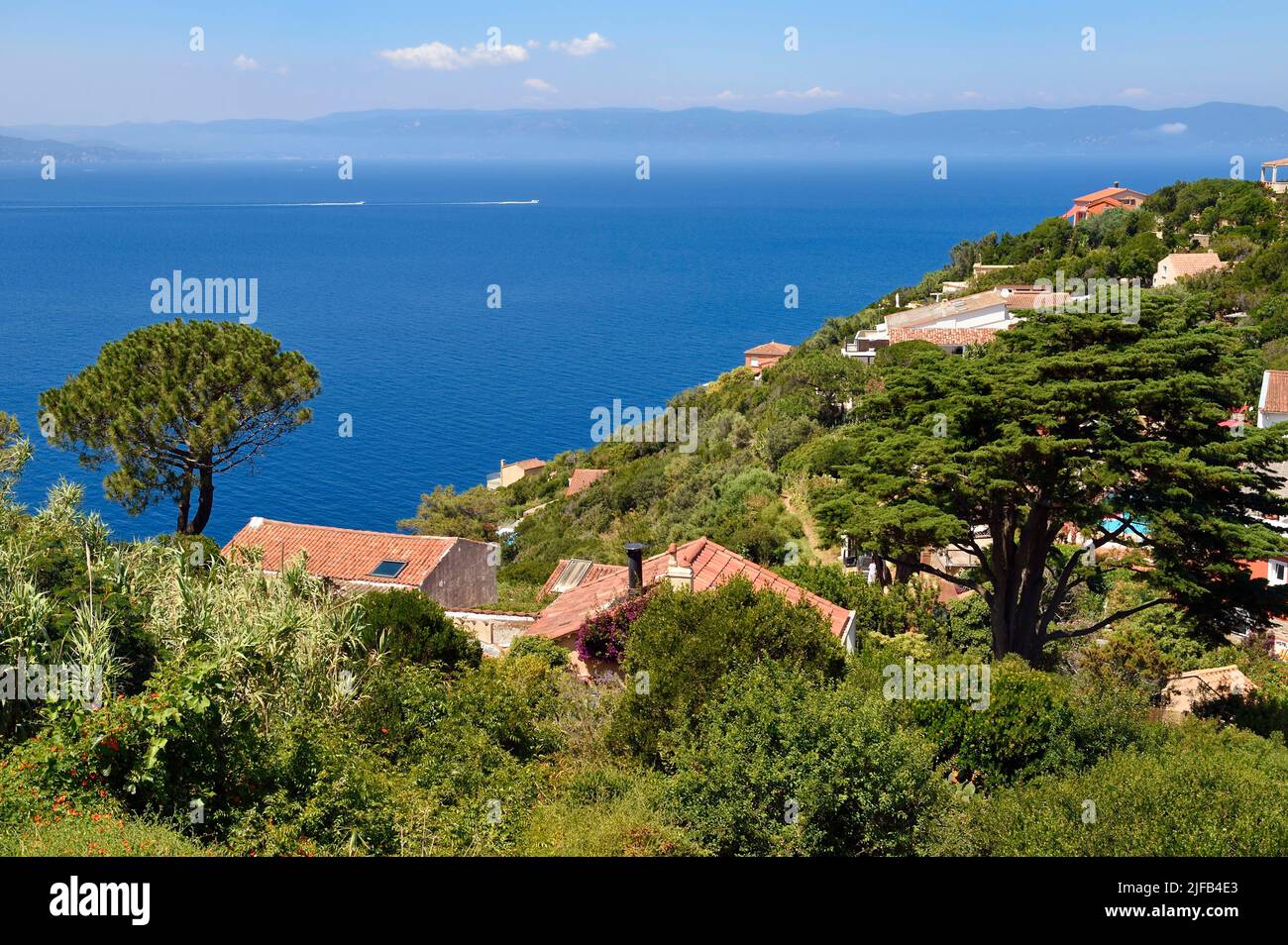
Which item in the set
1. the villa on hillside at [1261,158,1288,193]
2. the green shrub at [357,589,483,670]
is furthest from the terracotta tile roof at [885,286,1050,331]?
the green shrub at [357,589,483,670]

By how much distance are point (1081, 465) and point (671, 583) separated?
6.27 meters

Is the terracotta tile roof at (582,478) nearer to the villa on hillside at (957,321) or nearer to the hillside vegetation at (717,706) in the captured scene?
the villa on hillside at (957,321)

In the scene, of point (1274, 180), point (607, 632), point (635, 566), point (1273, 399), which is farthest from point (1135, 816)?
point (1274, 180)

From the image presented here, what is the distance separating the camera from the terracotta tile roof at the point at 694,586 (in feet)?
55.5

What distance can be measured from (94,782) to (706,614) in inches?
269

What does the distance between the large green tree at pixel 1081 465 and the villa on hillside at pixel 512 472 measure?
42482 mm

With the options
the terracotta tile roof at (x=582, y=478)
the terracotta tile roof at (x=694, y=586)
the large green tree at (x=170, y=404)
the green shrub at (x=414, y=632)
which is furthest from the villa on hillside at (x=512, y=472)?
the green shrub at (x=414, y=632)

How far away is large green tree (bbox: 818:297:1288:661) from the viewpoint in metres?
15.9

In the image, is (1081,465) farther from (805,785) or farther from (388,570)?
(388,570)

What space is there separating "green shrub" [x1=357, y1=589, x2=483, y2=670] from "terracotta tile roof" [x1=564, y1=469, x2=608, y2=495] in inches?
1227

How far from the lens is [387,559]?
22.4 m

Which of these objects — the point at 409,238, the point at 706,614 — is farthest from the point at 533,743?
the point at 409,238
